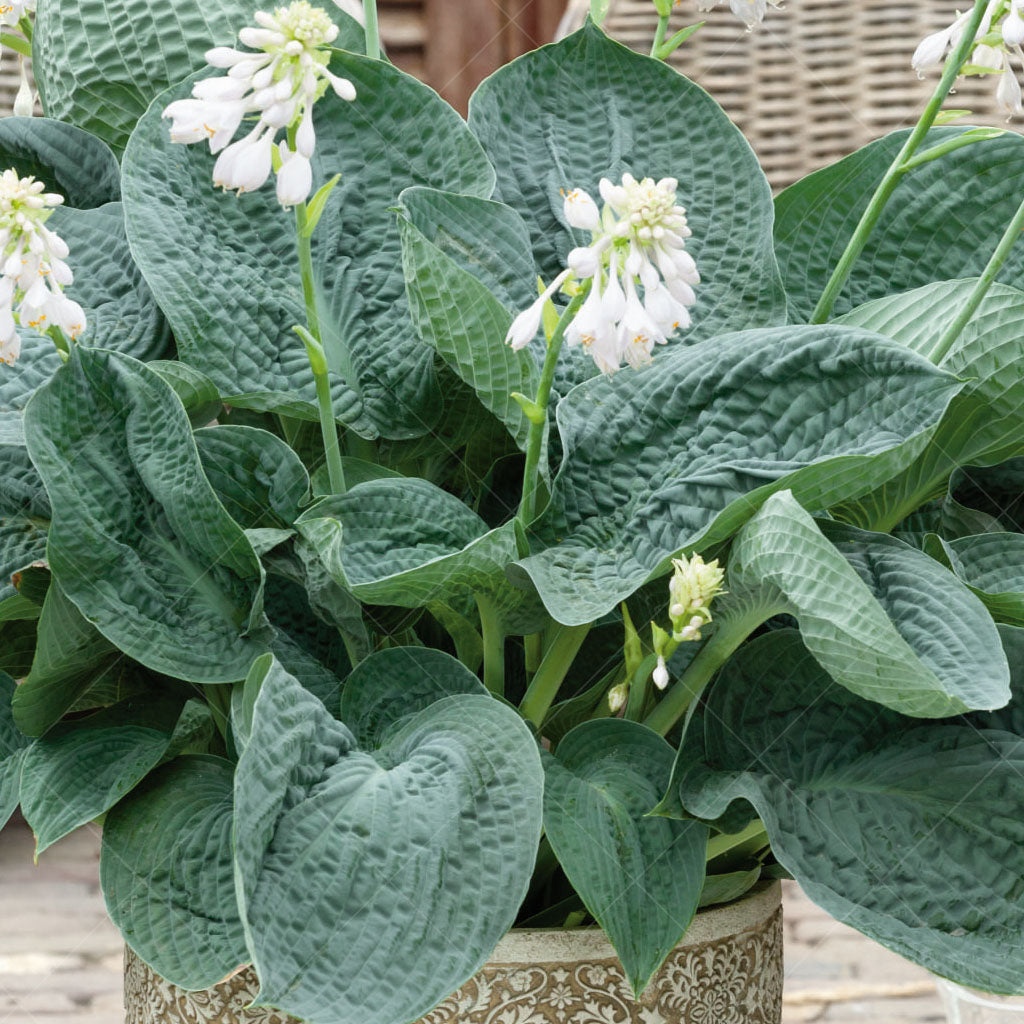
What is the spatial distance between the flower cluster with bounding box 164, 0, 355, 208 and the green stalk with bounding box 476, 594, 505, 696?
110mm

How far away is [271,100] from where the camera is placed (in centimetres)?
25

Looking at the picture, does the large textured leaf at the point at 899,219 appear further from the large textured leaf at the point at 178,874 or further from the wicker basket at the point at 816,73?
the wicker basket at the point at 816,73

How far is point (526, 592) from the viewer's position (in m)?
0.30

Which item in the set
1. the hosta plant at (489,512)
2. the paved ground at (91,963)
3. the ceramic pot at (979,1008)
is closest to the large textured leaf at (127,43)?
the hosta plant at (489,512)

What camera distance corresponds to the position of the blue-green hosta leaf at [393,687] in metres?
0.30

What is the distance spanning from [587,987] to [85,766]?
13 cm

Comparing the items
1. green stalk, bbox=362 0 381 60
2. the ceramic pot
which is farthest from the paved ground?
green stalk, bbox=362 0 381 60

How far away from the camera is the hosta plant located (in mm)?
253

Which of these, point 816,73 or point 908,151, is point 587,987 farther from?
point 816,73

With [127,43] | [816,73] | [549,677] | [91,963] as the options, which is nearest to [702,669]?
[549,677]

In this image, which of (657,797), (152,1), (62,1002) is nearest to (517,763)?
(657,797)

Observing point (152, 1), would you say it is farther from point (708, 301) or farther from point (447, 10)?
point (447, 10)

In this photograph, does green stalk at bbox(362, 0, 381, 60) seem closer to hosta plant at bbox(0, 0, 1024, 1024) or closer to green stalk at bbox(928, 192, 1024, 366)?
hosta plant at bbox(0, 0, 1024, 1024)

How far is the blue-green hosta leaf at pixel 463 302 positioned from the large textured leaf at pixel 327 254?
22 millimetres
